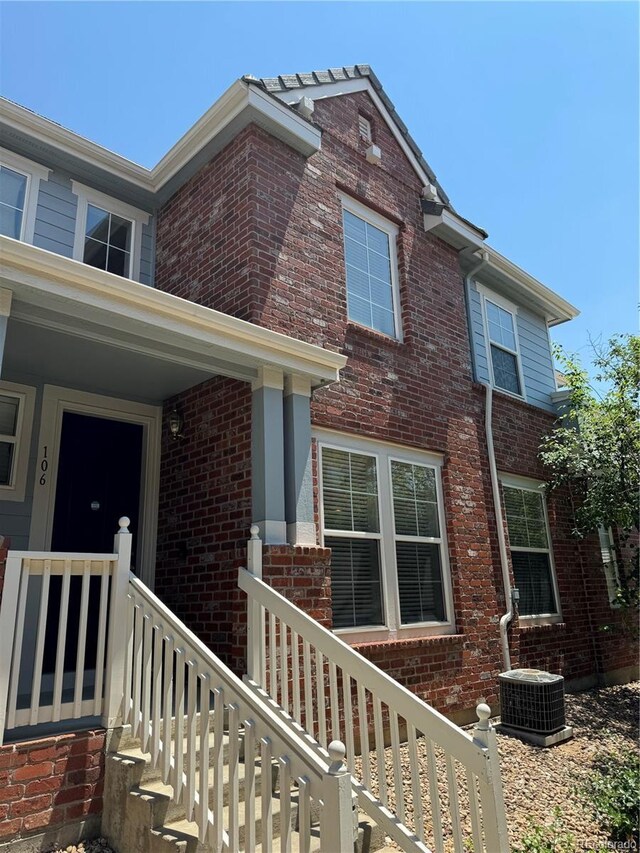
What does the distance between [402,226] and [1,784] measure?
715cm

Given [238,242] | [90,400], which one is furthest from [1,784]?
[238,242]

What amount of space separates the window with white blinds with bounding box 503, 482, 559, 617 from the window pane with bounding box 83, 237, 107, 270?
236 inches

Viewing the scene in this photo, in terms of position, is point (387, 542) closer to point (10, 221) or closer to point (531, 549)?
point (531, 549)

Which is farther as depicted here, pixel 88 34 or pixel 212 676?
pixel 88 34

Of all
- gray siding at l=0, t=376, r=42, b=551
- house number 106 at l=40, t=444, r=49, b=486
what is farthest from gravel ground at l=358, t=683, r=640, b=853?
house number 106 at l=40, t=444, r=49, b=486

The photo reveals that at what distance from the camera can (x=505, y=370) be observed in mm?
9008

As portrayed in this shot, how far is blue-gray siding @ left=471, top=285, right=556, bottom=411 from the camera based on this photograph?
348 inches

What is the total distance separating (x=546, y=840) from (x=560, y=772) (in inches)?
63.8

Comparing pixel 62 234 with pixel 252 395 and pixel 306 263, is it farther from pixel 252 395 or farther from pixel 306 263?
pixel 252 395

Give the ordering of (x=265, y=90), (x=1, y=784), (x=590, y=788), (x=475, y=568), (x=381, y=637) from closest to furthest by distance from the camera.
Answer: (x=1, y=784)
(x=590, y=788)
(x=381, y=637)
(x=265, y=90)
(x=475, y=568)

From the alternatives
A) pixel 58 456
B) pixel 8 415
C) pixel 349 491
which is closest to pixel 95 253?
pixel 8 415

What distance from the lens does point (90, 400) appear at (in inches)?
222

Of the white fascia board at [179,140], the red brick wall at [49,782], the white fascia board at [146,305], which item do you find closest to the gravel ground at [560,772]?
the red brick wall at [49,782]

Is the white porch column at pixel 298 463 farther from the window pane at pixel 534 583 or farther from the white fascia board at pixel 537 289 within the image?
the white fascia board at pixel 537 289
